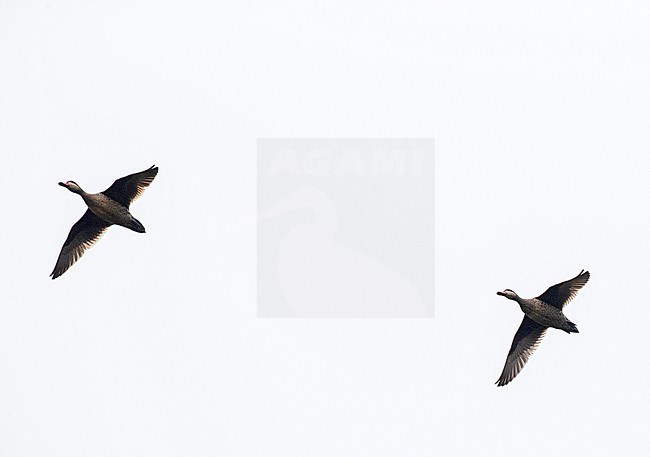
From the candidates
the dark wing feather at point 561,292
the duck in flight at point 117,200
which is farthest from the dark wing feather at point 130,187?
the dark wing feather at point 561,292

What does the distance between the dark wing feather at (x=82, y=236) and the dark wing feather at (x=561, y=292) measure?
43.0 feet

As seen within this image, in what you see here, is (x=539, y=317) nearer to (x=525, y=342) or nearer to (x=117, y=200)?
(x=525, y=342)

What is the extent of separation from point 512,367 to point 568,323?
270cm

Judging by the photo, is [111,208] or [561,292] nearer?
[111,208]

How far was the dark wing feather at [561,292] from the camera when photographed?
28062 mm

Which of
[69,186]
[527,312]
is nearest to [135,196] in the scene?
[69,186]

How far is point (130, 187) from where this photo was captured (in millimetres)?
27766

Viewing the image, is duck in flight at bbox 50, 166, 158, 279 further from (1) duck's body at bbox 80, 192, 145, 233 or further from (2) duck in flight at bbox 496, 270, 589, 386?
(2) duck in flight at bbox 496, 270, 589, 386

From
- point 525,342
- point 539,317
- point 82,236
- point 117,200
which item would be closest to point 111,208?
point 117,200

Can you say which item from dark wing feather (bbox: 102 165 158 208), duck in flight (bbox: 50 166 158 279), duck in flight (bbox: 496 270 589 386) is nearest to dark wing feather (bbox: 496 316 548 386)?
duck in flight (bbox: 496 270 589 386)

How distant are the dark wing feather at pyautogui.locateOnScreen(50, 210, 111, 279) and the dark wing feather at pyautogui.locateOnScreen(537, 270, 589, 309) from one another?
43.0ft

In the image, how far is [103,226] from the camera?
2992cm

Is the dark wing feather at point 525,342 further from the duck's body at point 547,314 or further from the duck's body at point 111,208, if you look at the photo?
the duck's body at point 111,208

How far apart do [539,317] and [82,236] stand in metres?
13.8
